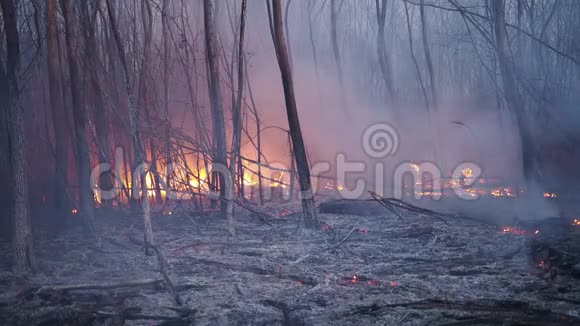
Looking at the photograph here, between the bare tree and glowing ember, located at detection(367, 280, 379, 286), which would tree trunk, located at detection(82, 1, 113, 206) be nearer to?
the bare tree

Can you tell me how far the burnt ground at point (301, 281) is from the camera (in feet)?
15.3

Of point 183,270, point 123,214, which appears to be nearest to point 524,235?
point 183,270

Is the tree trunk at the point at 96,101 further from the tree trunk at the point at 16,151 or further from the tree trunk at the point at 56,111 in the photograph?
the tree trunk at the point at 16,151

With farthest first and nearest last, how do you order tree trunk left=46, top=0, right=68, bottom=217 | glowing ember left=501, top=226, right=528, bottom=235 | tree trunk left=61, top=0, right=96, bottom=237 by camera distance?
tree trunk left=46, top=0, right=68, bottom=217 → tree trunk left=61, top=0, right=96, bottom=237 → glowing ember left=501, top=226, right=528, bottom=235

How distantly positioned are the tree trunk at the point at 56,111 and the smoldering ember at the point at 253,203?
0.14ft

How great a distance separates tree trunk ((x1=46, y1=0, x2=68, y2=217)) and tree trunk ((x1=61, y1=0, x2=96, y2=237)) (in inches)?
15.3

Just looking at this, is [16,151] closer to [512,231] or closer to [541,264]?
[541,264]

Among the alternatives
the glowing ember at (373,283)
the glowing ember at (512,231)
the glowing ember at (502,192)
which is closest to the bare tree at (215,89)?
the glowing ember at (373,283)

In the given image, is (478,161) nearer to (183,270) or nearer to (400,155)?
(400,155)

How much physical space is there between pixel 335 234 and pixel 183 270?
325 centimetres

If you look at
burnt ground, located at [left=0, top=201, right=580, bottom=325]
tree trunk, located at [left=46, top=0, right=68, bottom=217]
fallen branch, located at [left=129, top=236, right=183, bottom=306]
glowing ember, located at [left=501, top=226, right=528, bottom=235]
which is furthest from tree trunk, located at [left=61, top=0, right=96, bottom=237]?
glowing ember, located at [left=501, top=226, right=528, bottom=235]

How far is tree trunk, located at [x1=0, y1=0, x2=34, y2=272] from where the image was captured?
6.10m

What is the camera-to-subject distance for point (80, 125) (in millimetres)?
Answer: 8742

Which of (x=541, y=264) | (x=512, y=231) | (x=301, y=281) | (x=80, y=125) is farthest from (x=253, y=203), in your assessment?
(x=541, y=264)
